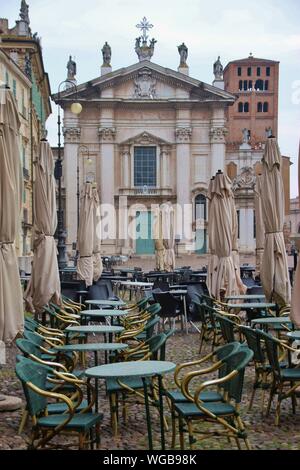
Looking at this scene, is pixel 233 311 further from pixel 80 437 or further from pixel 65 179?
pixel 65 179

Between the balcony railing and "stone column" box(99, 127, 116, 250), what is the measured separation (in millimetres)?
888

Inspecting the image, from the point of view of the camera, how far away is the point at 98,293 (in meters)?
13.3

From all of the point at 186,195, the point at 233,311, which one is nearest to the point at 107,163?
the point at 186,195

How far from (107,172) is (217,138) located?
8732 millimetres

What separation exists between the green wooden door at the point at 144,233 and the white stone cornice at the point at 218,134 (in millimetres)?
7597

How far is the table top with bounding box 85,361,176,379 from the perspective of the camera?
15.8 feet

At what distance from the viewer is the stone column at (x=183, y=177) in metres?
49.8

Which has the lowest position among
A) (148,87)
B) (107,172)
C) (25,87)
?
(107,172)

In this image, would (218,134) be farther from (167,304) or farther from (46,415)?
(46,415)

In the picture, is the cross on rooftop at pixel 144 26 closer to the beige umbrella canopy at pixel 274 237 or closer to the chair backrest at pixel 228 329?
the beige umbrella canopy at pixel 274 237

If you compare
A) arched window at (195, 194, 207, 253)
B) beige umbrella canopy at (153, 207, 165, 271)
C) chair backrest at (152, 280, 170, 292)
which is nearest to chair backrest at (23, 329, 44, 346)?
chair backrest at (152, 280, 170, 292)

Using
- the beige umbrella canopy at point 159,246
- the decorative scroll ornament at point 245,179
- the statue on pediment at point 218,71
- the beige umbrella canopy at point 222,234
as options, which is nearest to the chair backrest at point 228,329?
the beige umbrella canopy at point 222,234

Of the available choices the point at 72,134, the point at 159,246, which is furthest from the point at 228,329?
the point at 72,134

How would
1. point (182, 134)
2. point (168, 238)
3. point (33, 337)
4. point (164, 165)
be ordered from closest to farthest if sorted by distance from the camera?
point (33, 337)
point (168, 238)
point (182, 134)
point (164, 165)
